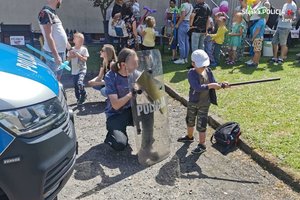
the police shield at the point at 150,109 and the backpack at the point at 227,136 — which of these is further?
the backpack at the point at 227,136

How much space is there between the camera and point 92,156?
432 cm

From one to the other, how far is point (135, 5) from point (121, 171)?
7986mm

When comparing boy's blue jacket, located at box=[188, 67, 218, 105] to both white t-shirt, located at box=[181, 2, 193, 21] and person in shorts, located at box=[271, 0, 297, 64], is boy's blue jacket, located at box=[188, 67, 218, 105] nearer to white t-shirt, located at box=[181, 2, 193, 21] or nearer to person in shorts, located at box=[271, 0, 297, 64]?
white t-shirt, located at box=[181, 2, 193, 21]

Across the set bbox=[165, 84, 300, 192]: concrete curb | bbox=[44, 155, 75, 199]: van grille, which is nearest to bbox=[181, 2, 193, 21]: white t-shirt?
bbox=[165, 84, 300, 192]: concrete curb

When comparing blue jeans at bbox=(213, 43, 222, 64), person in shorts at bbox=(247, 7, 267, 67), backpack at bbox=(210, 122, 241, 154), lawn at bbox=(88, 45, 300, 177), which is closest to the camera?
lawn at bbox=(88, 45, 300, 177)

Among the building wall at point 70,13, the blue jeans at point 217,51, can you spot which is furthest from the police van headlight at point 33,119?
the building wall at point 70,13

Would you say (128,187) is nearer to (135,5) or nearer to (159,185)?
(159,185)

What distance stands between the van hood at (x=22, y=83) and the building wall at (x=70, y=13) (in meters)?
10.5

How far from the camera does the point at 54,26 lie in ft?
17.1

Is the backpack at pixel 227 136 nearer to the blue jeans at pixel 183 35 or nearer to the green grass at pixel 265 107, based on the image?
the green grass at pixel 265 107

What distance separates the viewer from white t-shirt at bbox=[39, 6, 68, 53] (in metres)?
4.89

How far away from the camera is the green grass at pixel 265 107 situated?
14.2 ft

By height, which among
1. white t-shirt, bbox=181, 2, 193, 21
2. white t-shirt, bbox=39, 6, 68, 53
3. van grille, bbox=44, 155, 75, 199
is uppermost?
white t-shirt, bbox=181, 2, 193, 21

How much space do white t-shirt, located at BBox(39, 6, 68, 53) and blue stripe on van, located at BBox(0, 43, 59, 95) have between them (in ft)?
6.28
